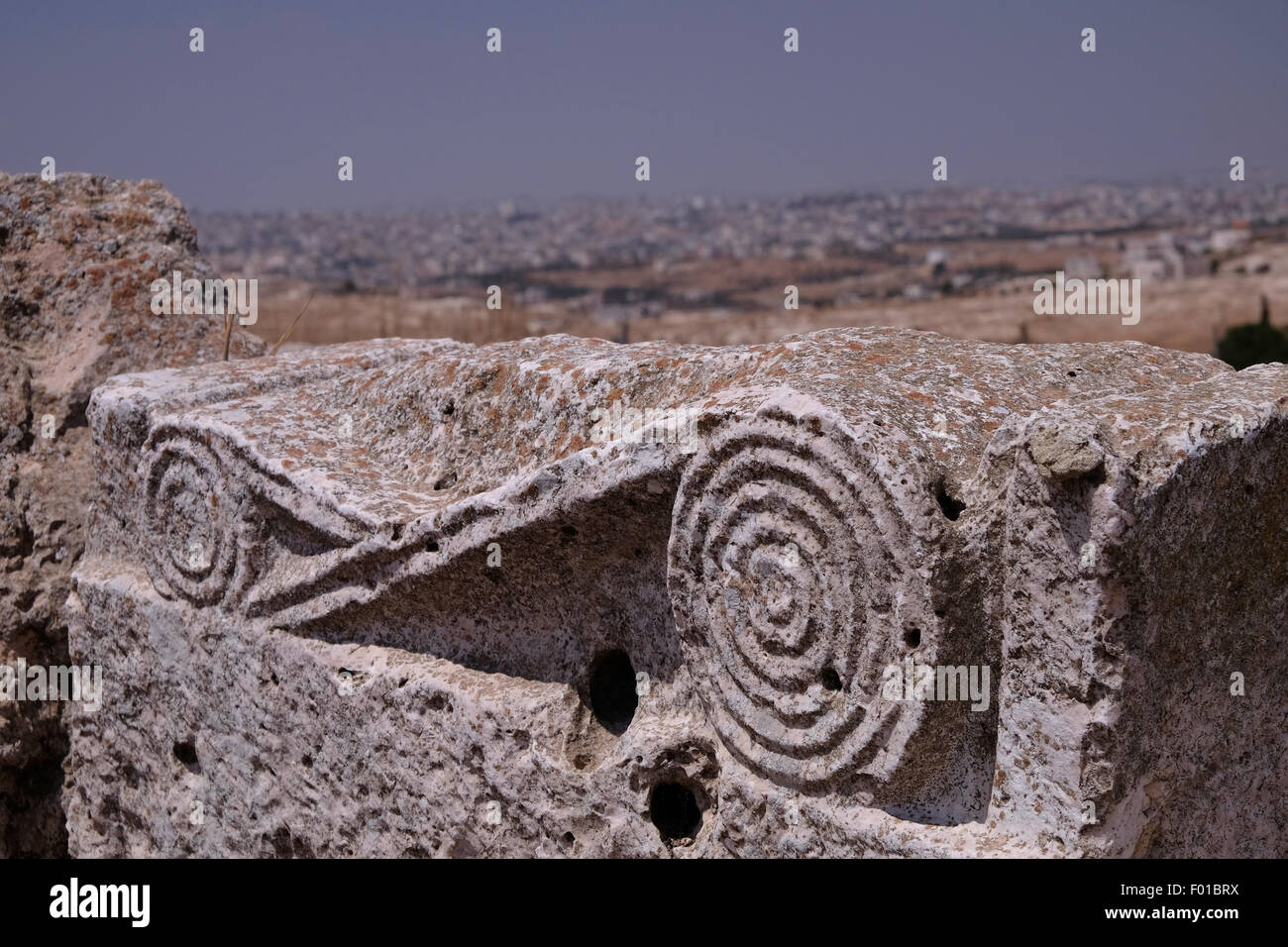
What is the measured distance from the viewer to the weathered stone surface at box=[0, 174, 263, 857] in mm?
4336

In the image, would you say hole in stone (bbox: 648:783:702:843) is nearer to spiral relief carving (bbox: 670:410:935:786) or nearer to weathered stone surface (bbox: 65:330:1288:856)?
weathered stone surface (bbox: 65:330:1288:856)

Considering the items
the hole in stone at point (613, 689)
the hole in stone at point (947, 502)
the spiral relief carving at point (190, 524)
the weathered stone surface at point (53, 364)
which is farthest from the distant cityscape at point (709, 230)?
the hole in stone at point (947, 502)

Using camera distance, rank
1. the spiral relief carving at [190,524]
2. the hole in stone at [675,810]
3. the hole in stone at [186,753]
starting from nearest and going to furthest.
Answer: the hole in stone at [675,810], the spiral relief carving at [190,524], the hole in stone at [186,753]

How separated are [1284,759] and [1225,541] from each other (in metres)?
0.70

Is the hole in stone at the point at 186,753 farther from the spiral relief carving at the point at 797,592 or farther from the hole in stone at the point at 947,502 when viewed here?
the hole in stone at the point at 947,502

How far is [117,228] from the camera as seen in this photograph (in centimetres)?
478

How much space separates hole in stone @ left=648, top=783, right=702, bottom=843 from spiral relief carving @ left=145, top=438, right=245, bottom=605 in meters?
1.54

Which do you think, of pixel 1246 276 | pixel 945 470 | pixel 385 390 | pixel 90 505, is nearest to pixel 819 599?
pixel 945 470

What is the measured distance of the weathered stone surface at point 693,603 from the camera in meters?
2.42

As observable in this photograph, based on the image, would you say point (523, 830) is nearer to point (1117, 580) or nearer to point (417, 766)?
point (417, 766)

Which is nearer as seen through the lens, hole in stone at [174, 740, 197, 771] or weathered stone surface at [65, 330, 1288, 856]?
weathered stone surface at [65, 330, 1288, 856]

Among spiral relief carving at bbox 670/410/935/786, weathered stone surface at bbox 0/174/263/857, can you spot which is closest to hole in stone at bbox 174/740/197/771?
weathered stone surface at bbox 0/174/263/857

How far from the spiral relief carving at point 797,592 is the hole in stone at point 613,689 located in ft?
1.34

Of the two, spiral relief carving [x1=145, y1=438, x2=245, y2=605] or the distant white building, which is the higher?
the distant white building
